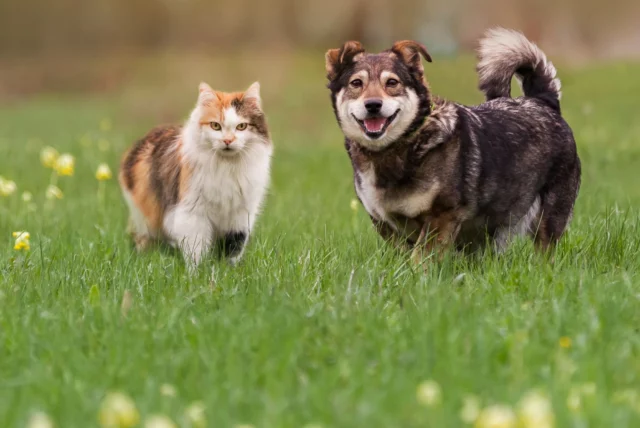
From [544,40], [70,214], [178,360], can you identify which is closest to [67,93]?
[544,40]

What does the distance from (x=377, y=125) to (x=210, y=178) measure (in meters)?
1.25

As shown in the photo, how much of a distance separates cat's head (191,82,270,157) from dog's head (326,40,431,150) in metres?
0.76

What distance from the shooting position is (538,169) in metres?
5.98

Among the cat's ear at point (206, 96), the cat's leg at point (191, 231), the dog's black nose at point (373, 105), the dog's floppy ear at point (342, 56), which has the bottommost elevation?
the cat's leg at point (191, 231)

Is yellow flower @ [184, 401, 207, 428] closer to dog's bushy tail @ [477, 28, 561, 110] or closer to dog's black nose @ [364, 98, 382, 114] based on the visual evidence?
dog's black nose @ [364, 98, 382, 114]

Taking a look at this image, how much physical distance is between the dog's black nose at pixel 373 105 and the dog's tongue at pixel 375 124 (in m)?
0.08

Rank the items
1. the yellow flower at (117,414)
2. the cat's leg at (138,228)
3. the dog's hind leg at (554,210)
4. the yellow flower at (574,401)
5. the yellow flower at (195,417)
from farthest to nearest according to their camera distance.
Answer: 1. the cat's leg at (138,228)
2. the dog's hind leg at (554,210)
3. the yellow flower at (574,401)
4. the yellow flower at (195,417)
5. the yellow flower at (117,414)

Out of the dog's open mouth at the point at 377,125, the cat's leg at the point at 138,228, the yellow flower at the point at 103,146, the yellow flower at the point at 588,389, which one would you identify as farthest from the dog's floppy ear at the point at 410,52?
the yellow flower at the point at 103,146

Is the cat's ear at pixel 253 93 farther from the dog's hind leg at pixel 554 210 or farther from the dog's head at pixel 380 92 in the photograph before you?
the dog's hind leg at pixel 554 210

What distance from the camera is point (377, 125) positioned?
5398mm

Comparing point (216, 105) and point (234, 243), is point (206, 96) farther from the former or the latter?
point (234, 243)

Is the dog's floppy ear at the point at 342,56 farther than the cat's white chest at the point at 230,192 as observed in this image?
No

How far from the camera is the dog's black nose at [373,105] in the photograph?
5.28 metres

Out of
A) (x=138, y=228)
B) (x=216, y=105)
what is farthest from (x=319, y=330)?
(x=138, y=228)
